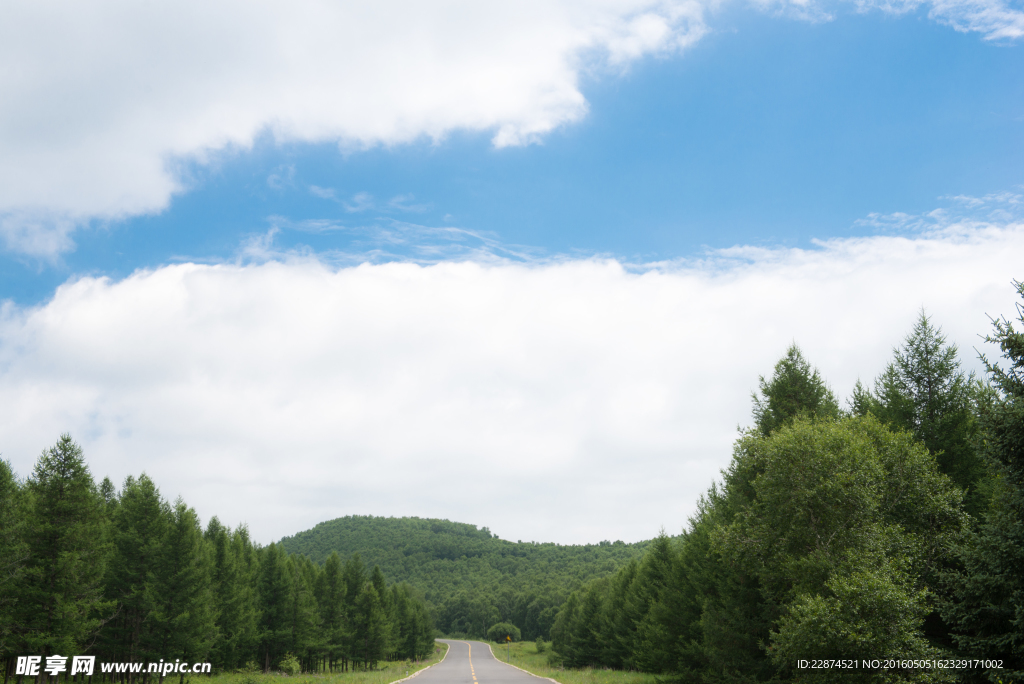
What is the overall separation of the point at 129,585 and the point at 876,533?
42.2 metres

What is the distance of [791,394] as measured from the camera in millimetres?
27312

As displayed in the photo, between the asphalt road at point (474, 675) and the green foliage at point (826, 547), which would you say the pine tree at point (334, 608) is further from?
the green foliage at point (826, 547)

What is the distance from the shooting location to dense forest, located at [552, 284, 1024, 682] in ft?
55.5

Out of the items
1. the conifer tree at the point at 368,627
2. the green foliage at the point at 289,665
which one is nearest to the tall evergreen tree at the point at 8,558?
the green foliage at the point at 289,665

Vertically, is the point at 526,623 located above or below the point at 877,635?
below

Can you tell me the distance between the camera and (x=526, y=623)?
16250 centimetres

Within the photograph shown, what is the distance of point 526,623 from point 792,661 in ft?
515

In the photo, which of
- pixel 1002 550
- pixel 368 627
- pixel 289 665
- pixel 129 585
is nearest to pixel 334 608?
pixel 368 627

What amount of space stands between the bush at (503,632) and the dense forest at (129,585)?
10330 centimetres

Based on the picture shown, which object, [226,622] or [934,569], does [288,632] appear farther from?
[934,569]

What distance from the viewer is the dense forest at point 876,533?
55.5 ft

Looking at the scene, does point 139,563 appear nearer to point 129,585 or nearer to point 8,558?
point 129,585

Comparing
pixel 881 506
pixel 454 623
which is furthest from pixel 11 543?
pixel 454 623

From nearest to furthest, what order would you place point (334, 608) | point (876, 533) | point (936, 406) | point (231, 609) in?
point (876, 533)
point (936, 406)
point (231, 609)
point (334, 608)
